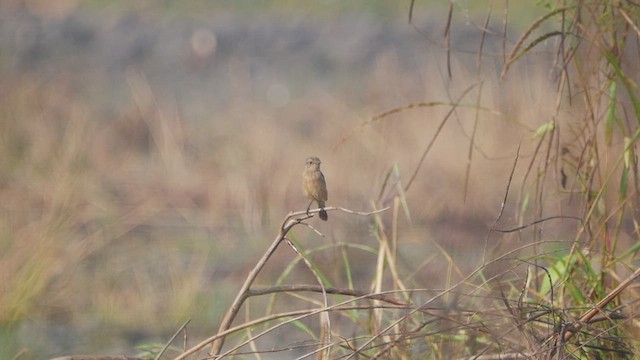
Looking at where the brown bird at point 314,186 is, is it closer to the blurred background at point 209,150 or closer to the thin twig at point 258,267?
the blurred background at point 209,150

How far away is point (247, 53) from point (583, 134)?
9.41 m

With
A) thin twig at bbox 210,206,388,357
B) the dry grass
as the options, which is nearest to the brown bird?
the dry grass

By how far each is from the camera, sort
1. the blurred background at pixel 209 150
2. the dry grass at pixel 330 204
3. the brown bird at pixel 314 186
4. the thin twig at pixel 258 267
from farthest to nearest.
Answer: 1. the blurred background at pixel 209 150
2. the brown bird at pixel 314 186
3. the dry grass at pixel 330 204
4. the thin twig at pixel 258 267

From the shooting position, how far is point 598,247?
2.99 meters

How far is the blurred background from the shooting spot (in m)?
5.22

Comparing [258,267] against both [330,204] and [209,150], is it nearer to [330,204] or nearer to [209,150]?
[330,204]

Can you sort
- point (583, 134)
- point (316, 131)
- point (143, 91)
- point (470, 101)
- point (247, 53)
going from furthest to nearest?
point (247, 53), point (143, 91), point (316, 131), point (470, 101), point (583, 134)

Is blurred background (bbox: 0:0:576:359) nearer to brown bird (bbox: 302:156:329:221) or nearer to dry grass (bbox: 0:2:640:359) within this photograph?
dry grass (bbox: 0:2:640:359)

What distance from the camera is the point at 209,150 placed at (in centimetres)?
842

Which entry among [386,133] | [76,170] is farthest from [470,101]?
[76,170]

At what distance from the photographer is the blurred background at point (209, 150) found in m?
5.22

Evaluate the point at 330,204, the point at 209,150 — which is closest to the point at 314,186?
the point at 330,204

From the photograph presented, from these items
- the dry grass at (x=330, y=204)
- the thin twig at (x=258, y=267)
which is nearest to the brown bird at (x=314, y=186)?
the dry grass at (x=330, y=204)

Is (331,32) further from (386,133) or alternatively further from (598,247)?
(598,247)
